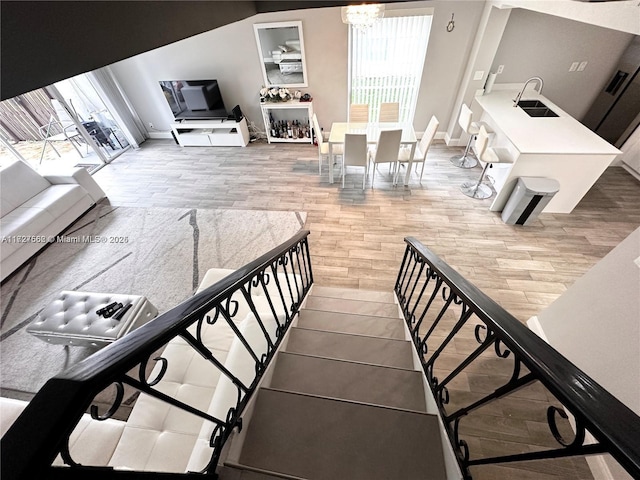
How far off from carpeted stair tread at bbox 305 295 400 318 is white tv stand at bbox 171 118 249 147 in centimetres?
422

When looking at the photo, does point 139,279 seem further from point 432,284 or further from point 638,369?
point 638,369

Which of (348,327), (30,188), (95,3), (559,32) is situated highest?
(95,3)

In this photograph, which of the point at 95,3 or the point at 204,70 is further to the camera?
the point at 204,70

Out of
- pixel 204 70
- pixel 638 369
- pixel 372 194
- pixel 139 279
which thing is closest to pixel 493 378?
pixel 638 369

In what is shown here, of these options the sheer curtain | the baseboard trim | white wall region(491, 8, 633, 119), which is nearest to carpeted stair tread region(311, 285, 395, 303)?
white wall region(491, 8, 633, 119)

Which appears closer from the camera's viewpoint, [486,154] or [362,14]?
[362,14]

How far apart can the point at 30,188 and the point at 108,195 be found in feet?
3.02

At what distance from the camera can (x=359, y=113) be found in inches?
169

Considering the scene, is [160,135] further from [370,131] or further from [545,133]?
[545,133]

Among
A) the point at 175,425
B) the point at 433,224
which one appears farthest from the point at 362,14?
the point at 175,425

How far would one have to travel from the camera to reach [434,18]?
3.79m

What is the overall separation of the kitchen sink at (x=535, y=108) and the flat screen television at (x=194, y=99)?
5083 millimetres

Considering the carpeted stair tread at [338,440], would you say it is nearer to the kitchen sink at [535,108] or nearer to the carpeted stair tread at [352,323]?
the carpeted stair tread at [352,323]

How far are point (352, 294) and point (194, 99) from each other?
489 cm
